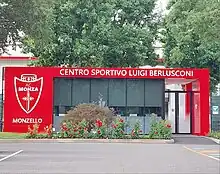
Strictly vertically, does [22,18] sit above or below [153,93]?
above

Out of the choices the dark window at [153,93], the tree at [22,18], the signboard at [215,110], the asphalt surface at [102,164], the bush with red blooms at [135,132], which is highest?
the tree at [22,18]

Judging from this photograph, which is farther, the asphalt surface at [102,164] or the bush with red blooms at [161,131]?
the bush with red blooms at [161,131]

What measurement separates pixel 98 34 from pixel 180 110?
768 cm

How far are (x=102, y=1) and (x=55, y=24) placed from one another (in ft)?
12.7

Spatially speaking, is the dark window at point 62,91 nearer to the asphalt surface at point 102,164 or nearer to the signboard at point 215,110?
the signboard at point 215,110

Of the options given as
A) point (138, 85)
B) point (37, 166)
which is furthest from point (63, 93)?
point (37, 166)

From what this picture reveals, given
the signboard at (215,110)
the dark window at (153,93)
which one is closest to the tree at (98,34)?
the dark window at (153,93)

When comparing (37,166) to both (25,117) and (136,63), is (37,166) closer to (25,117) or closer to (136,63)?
(25,117)

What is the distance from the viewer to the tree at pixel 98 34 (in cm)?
4197

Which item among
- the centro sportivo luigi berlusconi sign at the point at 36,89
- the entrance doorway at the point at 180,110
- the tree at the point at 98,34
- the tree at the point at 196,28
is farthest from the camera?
the tree at the point at 98,34

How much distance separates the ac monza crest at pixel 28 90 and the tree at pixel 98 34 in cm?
467

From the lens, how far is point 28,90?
36375 millimetres

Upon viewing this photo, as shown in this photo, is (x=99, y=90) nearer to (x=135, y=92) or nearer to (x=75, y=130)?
(x=135, y=92)

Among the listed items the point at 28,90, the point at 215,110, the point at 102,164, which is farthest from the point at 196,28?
the point at 102,164
